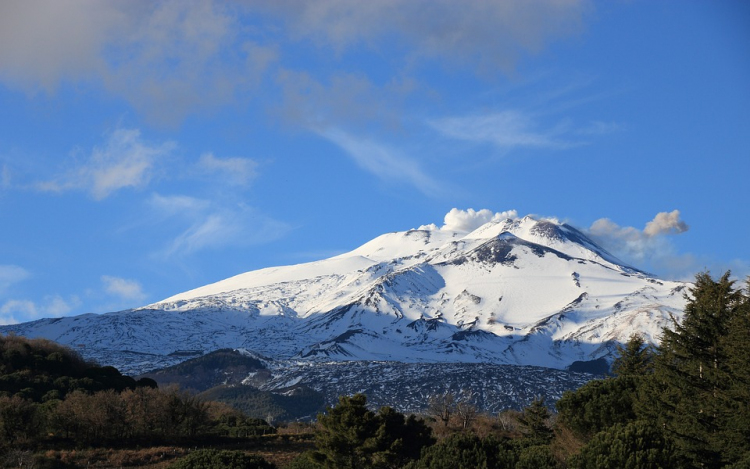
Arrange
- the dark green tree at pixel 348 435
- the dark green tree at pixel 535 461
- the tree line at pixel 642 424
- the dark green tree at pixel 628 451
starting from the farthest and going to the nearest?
the dark green tree at pixel 348 435
the dark green tree at pixel 535 461
the tree line at pixel 642 424
the dark green tree at pixel 628 451

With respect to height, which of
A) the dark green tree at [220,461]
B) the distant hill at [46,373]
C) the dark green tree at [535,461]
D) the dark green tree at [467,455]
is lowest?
the dark green tree at [535,461]

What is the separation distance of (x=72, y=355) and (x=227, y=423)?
37.6 m

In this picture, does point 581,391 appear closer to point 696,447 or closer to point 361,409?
point 696,447

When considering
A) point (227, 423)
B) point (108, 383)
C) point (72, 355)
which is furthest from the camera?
point (72, 355)

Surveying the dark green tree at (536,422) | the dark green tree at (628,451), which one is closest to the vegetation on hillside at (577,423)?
the dark green tree at (628,451)

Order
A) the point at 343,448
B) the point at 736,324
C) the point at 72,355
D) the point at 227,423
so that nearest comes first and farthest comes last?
the point at 736,324 < the point at 343,448 < the point at 227,423 < the point at 72,355

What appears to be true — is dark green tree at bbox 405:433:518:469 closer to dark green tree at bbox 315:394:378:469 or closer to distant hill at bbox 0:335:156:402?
dark green tree at bbox 315:394:378:469

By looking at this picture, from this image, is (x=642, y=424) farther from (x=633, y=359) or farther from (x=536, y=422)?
(x=536, y=422)

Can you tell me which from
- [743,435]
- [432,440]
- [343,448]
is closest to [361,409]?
[343,448]

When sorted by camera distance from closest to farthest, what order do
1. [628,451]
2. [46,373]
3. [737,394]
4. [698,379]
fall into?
[628,451]
[737,394]
[698,379]
[46,373]

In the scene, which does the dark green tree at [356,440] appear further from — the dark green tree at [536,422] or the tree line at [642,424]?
the dark green tree at [536,422]

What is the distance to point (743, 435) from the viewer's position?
38.8 meters

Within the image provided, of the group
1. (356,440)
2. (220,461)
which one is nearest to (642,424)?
(356,440)

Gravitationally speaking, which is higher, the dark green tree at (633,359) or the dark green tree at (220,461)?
the dark green tree at (633,359)
